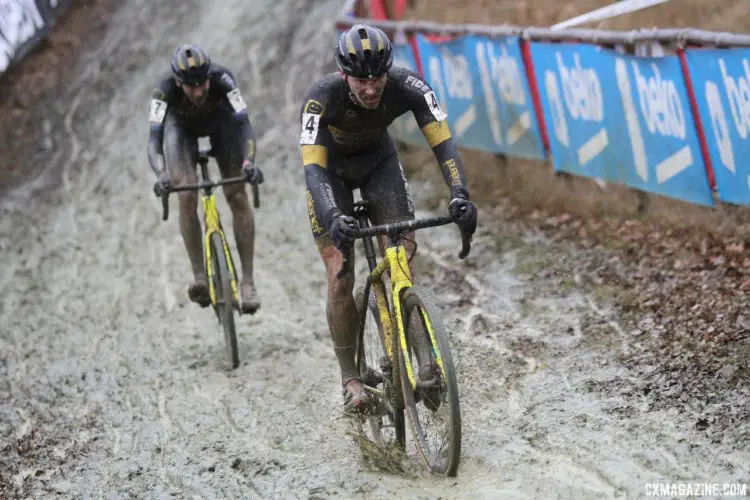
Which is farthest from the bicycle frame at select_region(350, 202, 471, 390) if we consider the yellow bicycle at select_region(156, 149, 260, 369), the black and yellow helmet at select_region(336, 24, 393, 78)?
the yellow bicycle at select_region(156, 149, 260, 369)

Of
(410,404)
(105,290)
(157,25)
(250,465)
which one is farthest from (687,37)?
(157,25)

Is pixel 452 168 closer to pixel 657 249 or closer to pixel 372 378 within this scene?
pixel 372 378

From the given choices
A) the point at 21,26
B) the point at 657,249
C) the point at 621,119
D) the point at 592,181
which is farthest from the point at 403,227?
the point at 21,26

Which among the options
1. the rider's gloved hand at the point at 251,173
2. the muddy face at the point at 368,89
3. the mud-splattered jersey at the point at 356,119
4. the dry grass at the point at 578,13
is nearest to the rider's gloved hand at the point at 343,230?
the mud-splattered jersey at the point at 356,119

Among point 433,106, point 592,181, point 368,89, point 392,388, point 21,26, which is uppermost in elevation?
point 21,26

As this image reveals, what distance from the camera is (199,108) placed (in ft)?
27.2

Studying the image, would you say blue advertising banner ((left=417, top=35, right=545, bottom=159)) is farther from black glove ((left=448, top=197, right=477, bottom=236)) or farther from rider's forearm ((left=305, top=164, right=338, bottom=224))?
black glove ((left=448, top=197, right=477, bottom=236))

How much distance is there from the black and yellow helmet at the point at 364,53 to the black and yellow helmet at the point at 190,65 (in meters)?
2.80

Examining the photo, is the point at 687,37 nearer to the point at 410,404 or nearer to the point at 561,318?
the point at 561,318

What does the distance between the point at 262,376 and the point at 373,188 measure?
→ 276cm

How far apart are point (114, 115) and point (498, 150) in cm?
824

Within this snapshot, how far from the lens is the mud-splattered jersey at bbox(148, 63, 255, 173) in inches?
315

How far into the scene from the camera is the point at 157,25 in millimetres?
19359

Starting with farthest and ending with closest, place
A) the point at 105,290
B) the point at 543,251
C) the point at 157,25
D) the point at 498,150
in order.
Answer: the point at 157,25 < the point at 498,150 < the point at 105,290 < the point at 543,251
